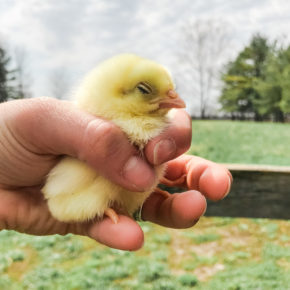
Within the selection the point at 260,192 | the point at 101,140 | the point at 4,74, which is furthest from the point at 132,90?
the point at 4,74

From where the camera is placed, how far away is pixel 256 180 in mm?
3238

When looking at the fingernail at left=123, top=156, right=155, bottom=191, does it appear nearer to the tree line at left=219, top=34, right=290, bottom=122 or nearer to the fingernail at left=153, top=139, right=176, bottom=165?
the fingernail at left=153, top=139, right=176, bottom=165

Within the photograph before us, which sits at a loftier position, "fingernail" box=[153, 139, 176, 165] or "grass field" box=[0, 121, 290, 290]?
"fingernail" box=[153, 139, 176, 165]

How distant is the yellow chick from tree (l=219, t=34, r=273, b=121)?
33.6 meters

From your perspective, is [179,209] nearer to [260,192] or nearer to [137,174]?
[137,174]

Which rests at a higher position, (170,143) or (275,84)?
(170,143)

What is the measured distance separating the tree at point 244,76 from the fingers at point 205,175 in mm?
33007

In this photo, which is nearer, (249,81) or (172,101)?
(172,101)

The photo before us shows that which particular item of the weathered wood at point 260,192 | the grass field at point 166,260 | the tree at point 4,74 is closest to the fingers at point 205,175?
the grass field at point 166,260

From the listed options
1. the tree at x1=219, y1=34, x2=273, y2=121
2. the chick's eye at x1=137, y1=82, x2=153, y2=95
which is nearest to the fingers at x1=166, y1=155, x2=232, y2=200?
the chick's eye at x1=137, y1=82, x2=153, y2=95

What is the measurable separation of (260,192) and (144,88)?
94.7 inches

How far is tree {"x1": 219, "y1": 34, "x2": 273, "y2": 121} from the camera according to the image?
3375 cm

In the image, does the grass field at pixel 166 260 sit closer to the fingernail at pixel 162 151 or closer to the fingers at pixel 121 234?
the fingers at pixel 121 234

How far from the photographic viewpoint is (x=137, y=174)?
3.85 feet
